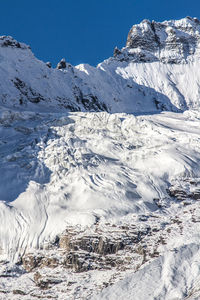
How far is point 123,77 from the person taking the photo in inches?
3103

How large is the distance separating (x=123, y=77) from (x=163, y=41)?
19941 millimetres

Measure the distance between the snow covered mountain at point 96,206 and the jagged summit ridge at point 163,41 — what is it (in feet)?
131

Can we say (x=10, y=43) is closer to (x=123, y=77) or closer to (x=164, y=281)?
(x=123, y=77)

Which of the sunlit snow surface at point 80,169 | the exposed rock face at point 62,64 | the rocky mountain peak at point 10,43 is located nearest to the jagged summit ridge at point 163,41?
the exposed rock face at point 62,64

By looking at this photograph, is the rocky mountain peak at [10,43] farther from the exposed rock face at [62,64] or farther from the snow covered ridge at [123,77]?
the exposed rock face at [62,64]

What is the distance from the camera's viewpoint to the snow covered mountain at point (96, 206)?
845 inches

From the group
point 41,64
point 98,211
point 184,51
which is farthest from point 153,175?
point 184,51

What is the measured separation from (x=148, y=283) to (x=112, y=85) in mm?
55641

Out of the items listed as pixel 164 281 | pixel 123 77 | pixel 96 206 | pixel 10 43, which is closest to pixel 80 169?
Answer: pixel 96 206

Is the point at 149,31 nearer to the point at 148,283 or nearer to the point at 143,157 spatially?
the point at 143,157

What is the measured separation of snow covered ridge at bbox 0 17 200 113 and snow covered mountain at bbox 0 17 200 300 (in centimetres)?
570

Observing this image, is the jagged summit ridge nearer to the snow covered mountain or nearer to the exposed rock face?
the exposed rock face

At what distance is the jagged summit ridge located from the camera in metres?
89.4

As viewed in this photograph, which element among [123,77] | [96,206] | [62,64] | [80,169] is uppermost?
[62,64]
